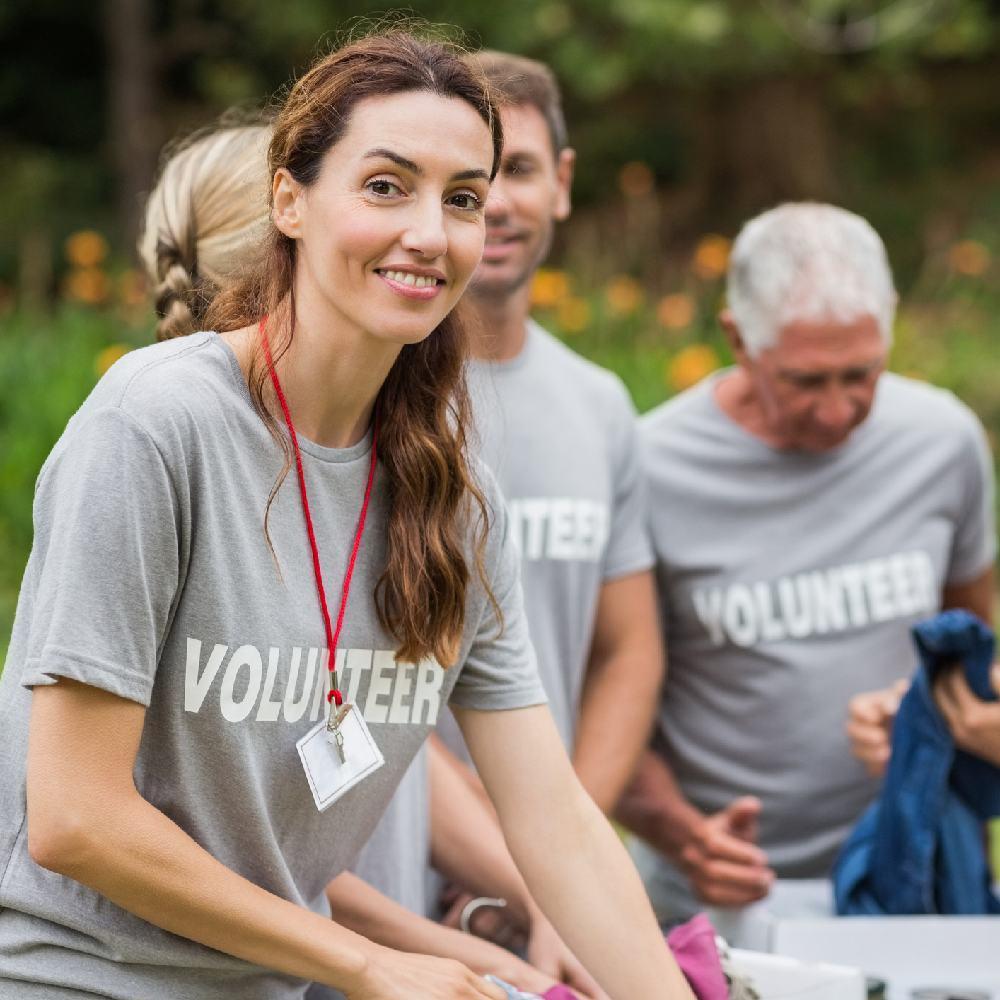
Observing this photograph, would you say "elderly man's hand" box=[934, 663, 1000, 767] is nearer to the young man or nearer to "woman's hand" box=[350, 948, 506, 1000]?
the young man

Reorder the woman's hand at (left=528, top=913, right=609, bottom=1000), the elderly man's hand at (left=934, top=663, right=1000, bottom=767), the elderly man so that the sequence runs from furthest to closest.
A: the elderly man
the elderly man's hand at (left=934, top=663, right=1000, bottom=767)
the woman's hand at (left=528, top=913, right=609, bottom=1000)

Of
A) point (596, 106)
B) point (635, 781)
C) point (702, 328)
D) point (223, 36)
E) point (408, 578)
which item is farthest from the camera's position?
point (596, 106)

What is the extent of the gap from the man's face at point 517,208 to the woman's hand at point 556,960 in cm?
106

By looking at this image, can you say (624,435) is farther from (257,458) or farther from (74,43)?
(74,43)

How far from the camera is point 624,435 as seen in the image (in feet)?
9.41

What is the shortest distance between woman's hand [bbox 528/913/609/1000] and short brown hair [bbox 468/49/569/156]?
51.3 inches

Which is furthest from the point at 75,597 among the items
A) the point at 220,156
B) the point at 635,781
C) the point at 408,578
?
the point at 635,781

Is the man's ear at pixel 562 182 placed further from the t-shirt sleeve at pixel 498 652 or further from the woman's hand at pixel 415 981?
the woman's hand at pixel 415 981

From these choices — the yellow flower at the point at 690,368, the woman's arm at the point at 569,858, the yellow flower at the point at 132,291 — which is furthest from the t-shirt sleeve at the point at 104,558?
the yellow flower at the point at 132,291

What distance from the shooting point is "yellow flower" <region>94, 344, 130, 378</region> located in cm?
552

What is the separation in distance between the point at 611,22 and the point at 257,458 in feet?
30.9

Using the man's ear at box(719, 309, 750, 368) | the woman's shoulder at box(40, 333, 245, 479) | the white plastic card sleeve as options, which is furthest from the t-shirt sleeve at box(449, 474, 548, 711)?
the man's ear at box(719, 309, 750, 368)

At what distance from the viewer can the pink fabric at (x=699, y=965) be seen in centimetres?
199

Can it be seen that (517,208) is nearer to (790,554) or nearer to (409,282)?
(790,554)
